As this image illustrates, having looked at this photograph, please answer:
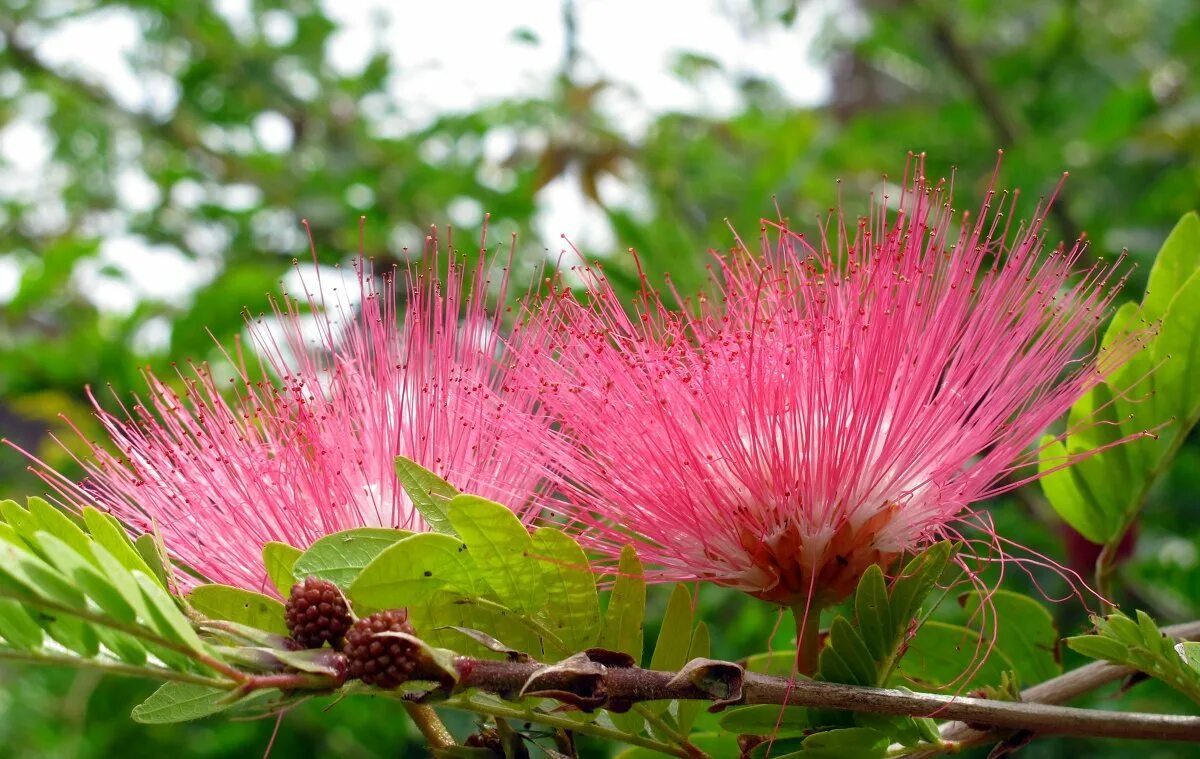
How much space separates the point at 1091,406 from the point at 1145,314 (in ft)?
0.60

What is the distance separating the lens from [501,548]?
1.42 metres

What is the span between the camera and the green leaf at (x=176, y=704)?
1441mm

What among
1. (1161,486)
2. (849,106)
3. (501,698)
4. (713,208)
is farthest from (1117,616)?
(849,106)

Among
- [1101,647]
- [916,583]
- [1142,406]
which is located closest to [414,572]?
[916,583]

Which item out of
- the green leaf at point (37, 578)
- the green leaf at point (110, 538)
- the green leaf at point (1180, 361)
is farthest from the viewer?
the green leaf at point (1180, 361)

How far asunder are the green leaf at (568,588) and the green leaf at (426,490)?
5.2 inches

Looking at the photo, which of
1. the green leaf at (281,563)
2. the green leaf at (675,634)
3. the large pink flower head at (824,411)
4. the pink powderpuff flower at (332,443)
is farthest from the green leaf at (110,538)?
the green leaf at (675,634)

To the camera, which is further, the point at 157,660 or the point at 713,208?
the point at 713,208

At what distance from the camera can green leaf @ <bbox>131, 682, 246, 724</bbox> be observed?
4.73 ft

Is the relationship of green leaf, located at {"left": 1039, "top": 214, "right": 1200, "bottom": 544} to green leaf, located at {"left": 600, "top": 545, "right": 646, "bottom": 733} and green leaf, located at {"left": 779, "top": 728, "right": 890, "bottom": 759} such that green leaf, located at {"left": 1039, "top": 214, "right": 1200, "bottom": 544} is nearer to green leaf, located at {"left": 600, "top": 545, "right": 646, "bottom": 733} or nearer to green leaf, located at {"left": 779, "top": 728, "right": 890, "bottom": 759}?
green leaf, located at {"left": 779, "top": 728, "right": 890, "bottom": 759}

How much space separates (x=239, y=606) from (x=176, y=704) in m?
0.16

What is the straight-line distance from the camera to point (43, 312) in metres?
5.48

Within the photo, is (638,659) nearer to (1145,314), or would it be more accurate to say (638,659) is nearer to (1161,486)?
(1145,314)

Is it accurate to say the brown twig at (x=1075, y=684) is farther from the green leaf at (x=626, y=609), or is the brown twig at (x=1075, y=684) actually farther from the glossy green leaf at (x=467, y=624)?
the glossy green leaf at (x=467, y=624)
